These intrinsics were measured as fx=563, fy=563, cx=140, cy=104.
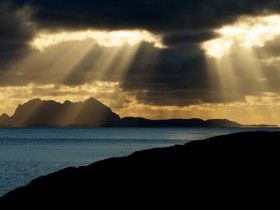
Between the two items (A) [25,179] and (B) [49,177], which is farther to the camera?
(A) [25,179]

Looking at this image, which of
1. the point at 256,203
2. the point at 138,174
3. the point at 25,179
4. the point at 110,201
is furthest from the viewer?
the point at 25,179

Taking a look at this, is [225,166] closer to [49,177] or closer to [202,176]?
[202,176]

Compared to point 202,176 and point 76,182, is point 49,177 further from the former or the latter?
point 202,176

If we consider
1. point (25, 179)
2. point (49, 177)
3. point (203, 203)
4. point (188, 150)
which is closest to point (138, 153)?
point (188, 150)

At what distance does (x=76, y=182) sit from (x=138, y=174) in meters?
3.63

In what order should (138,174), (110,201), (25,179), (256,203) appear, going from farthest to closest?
(25,179) < (138,174) < (110,201) < (256,203)

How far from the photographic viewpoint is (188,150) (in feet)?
108

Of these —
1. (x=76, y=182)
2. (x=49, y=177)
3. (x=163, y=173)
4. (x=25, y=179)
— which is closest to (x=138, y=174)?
(x=163, y=173)

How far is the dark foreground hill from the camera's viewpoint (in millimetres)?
27422

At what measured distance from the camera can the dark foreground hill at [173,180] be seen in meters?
27.4

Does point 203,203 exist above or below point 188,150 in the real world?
below

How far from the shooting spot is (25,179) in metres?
99.9

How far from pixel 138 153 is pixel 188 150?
3123 mm

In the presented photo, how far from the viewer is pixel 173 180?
29.1 metres
